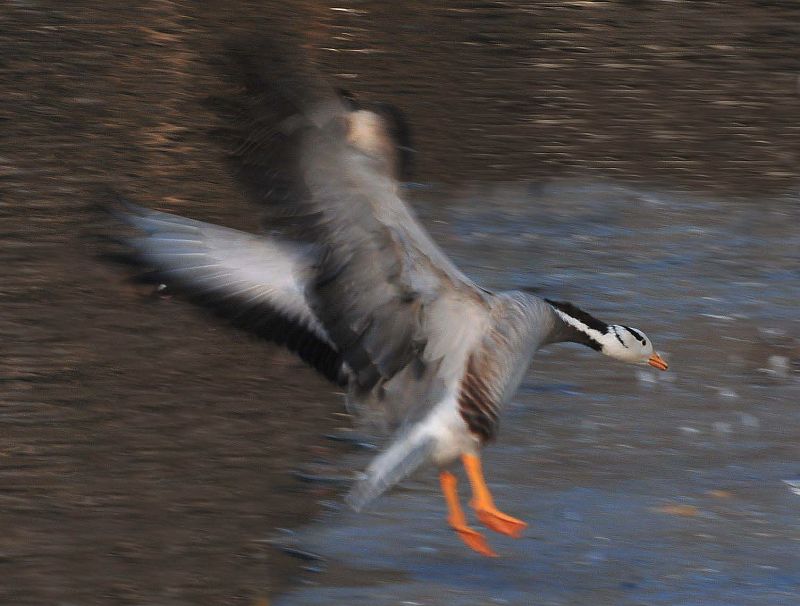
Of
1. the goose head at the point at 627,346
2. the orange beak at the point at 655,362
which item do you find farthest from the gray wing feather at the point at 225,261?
the orange beak at the point at 655,362

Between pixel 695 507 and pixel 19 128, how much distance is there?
6271mm

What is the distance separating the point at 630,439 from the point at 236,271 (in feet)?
6.08

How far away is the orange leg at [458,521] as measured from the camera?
17.6 ft

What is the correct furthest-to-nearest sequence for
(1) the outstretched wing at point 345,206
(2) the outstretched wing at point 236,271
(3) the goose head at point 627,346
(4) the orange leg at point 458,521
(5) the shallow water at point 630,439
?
1. (3) the goose head at point 627,346
2. (2) the outstretched wing at point 236,271
3. (4) the orange leg at point 458,521
4. (5) the shallow water at point 630,439
5. (1) the outstretched wing at point 345,206

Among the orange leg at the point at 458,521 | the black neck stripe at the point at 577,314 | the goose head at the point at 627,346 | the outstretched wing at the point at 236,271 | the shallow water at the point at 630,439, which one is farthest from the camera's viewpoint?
the goose head at the point at 627,346

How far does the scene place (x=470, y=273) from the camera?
8.61 m

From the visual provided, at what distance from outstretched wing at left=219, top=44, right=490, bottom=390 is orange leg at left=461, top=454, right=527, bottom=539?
0.66 meters

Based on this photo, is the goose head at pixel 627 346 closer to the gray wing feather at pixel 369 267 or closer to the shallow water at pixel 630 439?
the shallow water at pixel 630 439

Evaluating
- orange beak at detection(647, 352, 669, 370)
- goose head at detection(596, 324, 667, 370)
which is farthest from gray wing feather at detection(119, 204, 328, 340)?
orange beak at detection(647, 352, 669, 370)

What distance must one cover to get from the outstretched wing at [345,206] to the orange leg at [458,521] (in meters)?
0.72

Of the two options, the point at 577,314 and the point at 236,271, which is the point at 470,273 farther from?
the point at 236,271

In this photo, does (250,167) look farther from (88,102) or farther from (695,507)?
(88,102)

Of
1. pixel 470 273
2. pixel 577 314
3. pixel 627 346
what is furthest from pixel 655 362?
pixel 470 273

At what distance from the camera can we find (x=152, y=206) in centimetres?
919
